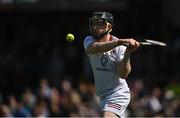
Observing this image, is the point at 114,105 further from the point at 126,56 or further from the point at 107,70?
the point at 126,56

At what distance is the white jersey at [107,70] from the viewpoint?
34.6 feet

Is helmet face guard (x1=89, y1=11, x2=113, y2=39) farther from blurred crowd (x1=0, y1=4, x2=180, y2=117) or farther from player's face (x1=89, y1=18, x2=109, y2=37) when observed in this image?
blurred crowd (x1=0, y1=4, x2=180, y2=117)

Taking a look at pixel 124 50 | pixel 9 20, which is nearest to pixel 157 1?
pixel 9 20

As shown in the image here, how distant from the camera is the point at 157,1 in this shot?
26062mm

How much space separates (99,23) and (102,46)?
1.05ft

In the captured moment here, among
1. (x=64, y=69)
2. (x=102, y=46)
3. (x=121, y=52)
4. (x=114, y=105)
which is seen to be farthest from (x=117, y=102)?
(x=64, y=69)

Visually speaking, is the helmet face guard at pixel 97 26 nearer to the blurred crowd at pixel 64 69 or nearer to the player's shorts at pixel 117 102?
the player's shorts at pixel 117 102

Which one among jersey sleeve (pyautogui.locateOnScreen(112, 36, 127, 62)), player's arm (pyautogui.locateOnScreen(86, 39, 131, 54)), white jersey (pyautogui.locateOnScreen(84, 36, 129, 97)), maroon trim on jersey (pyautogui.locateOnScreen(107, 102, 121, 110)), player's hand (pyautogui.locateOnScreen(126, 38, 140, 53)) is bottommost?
maroon trim on jersey (pyautogui.locateOnScreen(107, 102, 121, 110))

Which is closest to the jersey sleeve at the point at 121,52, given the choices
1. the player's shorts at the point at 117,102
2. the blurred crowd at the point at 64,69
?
the player's shorts at the point at 117,102

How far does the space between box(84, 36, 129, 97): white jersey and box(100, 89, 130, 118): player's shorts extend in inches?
2.1

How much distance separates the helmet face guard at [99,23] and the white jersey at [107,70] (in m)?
0.15

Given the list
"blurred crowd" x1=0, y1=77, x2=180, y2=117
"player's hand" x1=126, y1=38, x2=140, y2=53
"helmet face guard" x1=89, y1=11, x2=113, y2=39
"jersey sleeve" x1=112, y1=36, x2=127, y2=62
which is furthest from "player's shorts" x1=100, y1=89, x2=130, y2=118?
"blurred crowd" x1=0, y1=77, x2=180, y2=117

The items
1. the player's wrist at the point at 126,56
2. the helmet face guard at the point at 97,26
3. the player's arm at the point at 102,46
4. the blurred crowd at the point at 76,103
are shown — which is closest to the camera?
the player's arm at the point at 102,46

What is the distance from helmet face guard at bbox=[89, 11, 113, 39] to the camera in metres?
10.4
